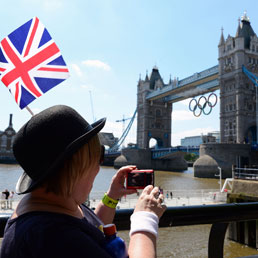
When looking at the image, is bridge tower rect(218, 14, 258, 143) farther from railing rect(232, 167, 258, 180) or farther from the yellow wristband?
the yellow wristband

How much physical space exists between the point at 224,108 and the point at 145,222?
45883mm

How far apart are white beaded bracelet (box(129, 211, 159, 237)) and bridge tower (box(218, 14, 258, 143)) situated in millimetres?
41840

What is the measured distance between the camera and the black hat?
99 cm

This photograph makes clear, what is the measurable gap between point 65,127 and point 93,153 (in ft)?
0.47

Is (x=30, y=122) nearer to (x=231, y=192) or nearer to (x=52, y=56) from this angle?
(x=52, y=56)

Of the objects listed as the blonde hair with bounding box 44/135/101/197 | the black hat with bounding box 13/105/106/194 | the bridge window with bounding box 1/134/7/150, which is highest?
the bridge window with bounding box 1/134/7/150

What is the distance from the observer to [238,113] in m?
41.2

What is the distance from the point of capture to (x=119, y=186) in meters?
1.63

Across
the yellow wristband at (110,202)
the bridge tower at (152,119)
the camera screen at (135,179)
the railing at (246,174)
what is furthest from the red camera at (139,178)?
the bridge tower at (152,119)

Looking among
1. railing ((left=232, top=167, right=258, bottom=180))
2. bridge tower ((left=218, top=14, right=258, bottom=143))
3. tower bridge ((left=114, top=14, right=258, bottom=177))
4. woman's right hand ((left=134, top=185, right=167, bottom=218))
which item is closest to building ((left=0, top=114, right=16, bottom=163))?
tower bridge ((left=114, top=14, right=258, bottom=177))

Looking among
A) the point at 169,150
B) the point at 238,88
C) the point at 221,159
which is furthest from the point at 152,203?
the point at 169,150

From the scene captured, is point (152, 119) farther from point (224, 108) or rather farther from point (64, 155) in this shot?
point (64, 155)

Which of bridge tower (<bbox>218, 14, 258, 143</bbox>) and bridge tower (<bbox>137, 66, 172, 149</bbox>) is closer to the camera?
bridge tower (<bbox>218, 14, 258, 143</bbox>)

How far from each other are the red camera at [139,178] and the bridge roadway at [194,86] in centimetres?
4918
